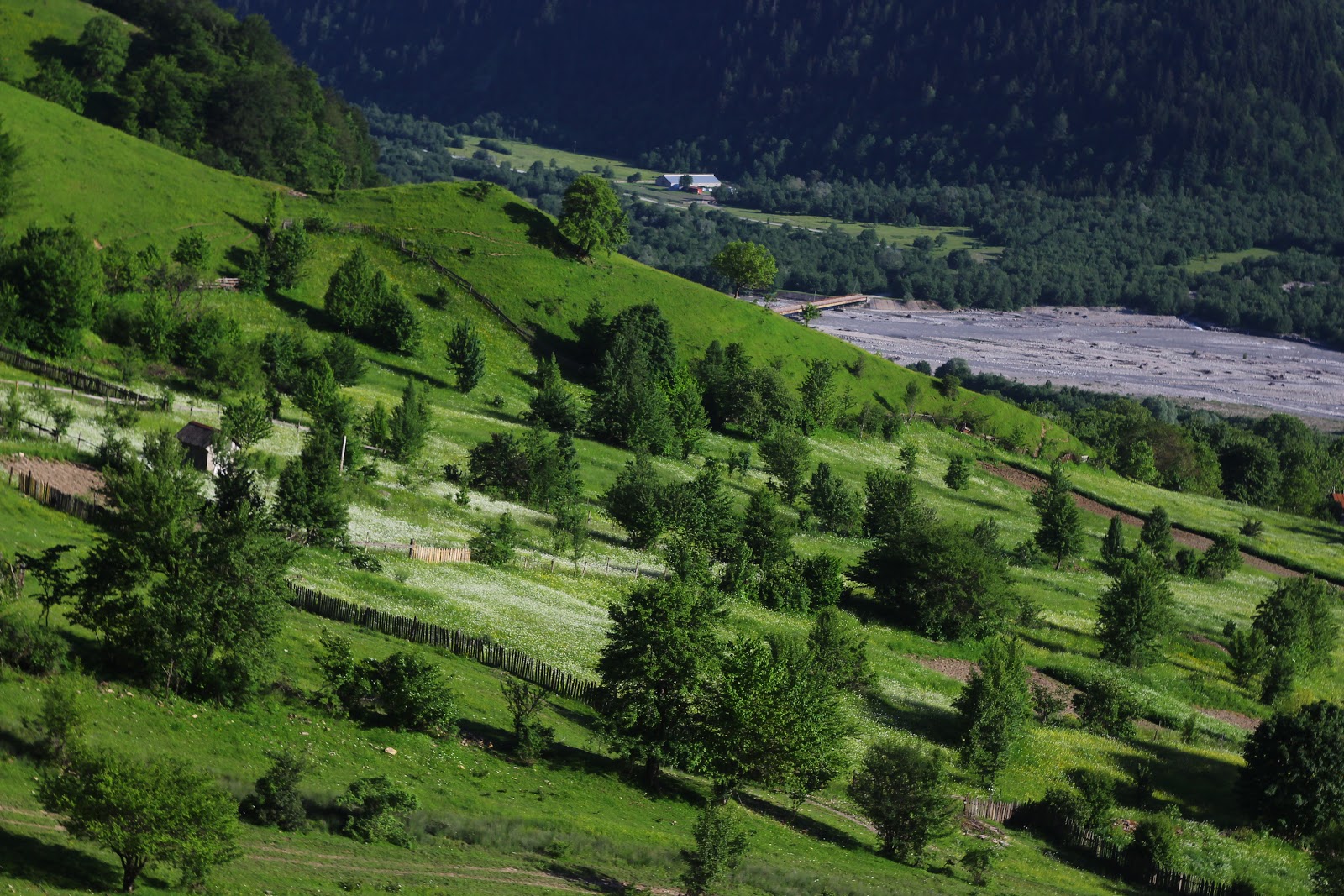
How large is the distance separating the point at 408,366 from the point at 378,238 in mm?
28660

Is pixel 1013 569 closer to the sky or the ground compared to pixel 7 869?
closer to the sky

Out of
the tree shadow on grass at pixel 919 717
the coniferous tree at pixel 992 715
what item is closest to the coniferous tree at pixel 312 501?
the tree shadow on grass at pixel 919 717

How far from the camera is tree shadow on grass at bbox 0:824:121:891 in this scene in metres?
28.7

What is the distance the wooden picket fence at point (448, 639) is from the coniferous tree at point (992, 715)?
19093 millimetres

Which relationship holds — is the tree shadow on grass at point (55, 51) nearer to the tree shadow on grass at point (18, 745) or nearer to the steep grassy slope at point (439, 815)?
the steep grassy slope at point (439, 815)

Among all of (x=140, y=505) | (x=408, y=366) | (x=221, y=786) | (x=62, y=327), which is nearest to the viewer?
(x=221, y=786)

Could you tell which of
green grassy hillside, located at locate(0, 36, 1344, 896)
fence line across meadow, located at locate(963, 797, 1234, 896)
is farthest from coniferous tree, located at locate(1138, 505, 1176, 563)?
fence line across meadow, located at locate(963, 797, 1234, 896)

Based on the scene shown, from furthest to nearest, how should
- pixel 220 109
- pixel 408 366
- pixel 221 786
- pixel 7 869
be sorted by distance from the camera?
1. pixel 220 109
2. pixel 408 366
3. pixel 221 786
4. pixel 7 869

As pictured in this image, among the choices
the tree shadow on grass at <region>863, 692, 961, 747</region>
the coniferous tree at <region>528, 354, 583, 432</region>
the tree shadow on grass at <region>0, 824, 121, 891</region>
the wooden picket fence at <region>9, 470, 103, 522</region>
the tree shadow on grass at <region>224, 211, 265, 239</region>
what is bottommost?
the tree shadow on grass at <region>0, 824, 121, 891</region>

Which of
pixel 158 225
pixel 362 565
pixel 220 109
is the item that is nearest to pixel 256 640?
pixel 362 565

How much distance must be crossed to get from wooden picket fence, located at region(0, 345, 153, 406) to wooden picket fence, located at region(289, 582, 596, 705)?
→ 32.5 metres

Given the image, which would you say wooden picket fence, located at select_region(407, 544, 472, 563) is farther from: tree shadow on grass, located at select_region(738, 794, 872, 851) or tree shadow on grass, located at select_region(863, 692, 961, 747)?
tree shadow on grass, located at select_region(738, 794, 872, 851)

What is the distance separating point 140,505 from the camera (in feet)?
137

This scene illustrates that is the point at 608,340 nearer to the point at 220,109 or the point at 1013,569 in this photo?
the point at 1013,569
